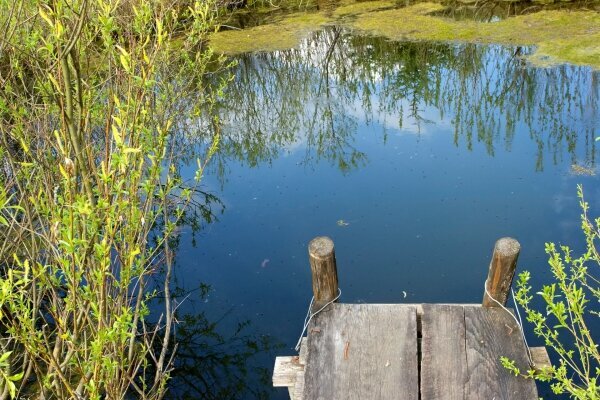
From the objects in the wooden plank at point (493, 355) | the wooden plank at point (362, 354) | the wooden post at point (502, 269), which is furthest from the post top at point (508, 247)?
the wooden plank at point (362, 354)

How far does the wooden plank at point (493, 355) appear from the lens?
2303 millimetres

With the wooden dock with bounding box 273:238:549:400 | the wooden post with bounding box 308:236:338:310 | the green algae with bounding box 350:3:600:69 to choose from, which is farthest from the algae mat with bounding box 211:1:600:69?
the wooden post with bounding box 308:236:338:310

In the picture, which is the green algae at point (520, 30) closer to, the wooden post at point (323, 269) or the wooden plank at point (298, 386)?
the wooden post at point (323, 269)

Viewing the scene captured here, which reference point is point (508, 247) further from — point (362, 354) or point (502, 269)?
point (362, 354)

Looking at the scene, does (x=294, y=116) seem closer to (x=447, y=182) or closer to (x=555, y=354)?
(x=447, y=182)

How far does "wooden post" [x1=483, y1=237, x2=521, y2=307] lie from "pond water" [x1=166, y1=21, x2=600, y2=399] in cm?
143

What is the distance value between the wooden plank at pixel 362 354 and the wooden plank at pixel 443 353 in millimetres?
46

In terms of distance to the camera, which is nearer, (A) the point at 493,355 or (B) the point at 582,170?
(A) the point at 493,355

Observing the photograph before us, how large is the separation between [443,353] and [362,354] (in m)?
0.33

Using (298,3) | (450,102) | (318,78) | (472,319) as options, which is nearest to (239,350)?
(472,319)

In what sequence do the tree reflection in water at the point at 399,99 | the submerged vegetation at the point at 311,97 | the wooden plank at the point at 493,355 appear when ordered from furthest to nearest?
the tree reflection in water at the point at 399,99, the submerged vegetation at the point at 311,97, the wooden plank at the point at 493,355

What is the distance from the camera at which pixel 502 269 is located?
2.50m

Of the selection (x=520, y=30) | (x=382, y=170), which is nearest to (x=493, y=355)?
(x=382, y=170)

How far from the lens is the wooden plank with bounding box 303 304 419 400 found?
92.9 inches
